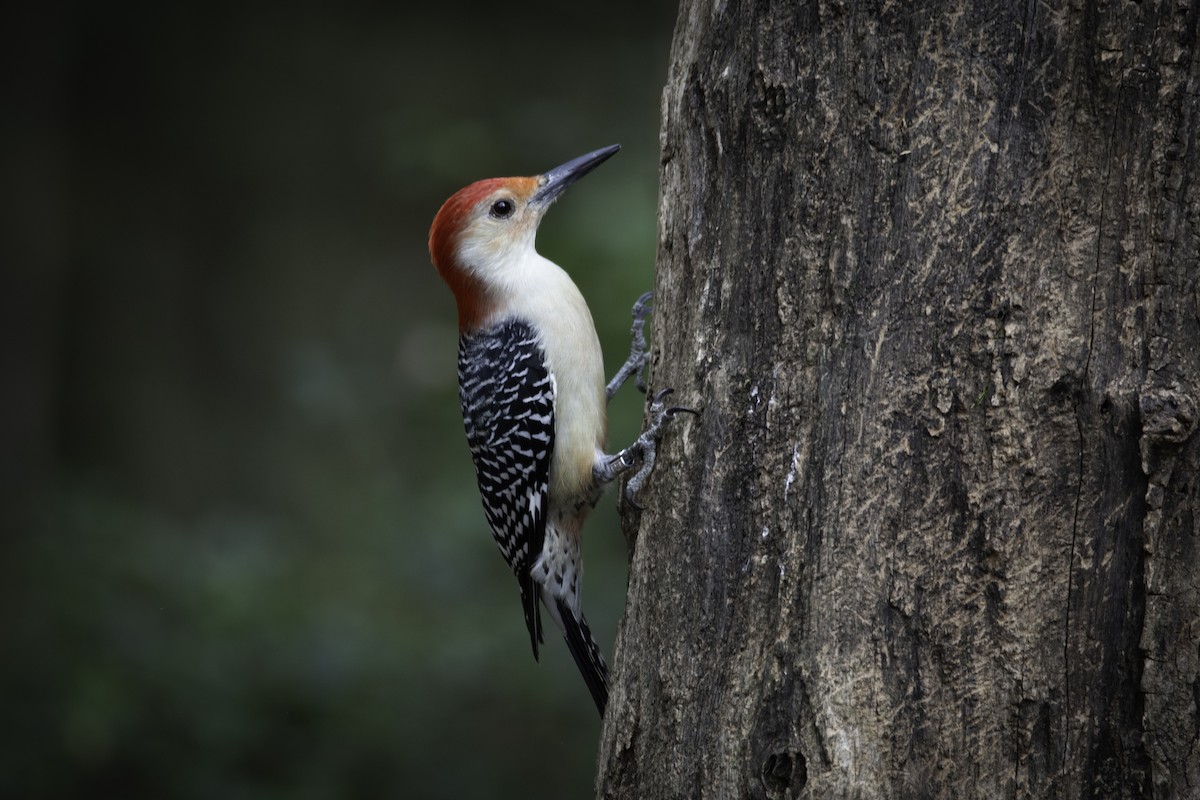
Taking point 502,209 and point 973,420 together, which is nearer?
point 973,420

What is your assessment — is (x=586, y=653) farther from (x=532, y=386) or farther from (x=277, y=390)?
(x=277, y=390)

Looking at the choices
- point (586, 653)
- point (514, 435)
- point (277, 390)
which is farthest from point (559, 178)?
point (277, 390)

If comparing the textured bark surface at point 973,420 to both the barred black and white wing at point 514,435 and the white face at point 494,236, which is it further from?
the white face at point 494,236

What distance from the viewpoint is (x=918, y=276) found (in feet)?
6.33

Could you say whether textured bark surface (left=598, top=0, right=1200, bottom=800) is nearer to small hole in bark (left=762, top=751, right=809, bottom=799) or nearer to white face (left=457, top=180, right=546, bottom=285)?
small hole in bark (left=762, top=751, right=809, bottom=799)

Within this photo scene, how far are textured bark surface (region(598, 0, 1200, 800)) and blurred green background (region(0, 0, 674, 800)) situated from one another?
2.32 m

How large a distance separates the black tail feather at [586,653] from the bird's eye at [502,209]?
4.54 ft

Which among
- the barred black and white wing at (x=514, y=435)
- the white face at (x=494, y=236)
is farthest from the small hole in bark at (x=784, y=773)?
the white face at (x=494, y=236)

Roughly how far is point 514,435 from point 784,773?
71.4 inches

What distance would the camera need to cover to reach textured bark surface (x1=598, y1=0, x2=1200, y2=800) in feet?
6.01

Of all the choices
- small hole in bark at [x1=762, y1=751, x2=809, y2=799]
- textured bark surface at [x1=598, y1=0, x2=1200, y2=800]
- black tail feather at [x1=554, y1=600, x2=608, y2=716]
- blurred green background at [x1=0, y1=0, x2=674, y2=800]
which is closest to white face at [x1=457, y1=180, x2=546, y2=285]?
blurred green background at [x1=0, y1=0, x2=674, y2=800]

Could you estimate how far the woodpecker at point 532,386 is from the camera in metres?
3.49

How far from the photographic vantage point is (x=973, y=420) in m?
1.89

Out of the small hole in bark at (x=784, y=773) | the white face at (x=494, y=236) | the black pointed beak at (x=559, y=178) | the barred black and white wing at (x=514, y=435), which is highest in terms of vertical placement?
the black pointed beak at (x=559, y=178)
